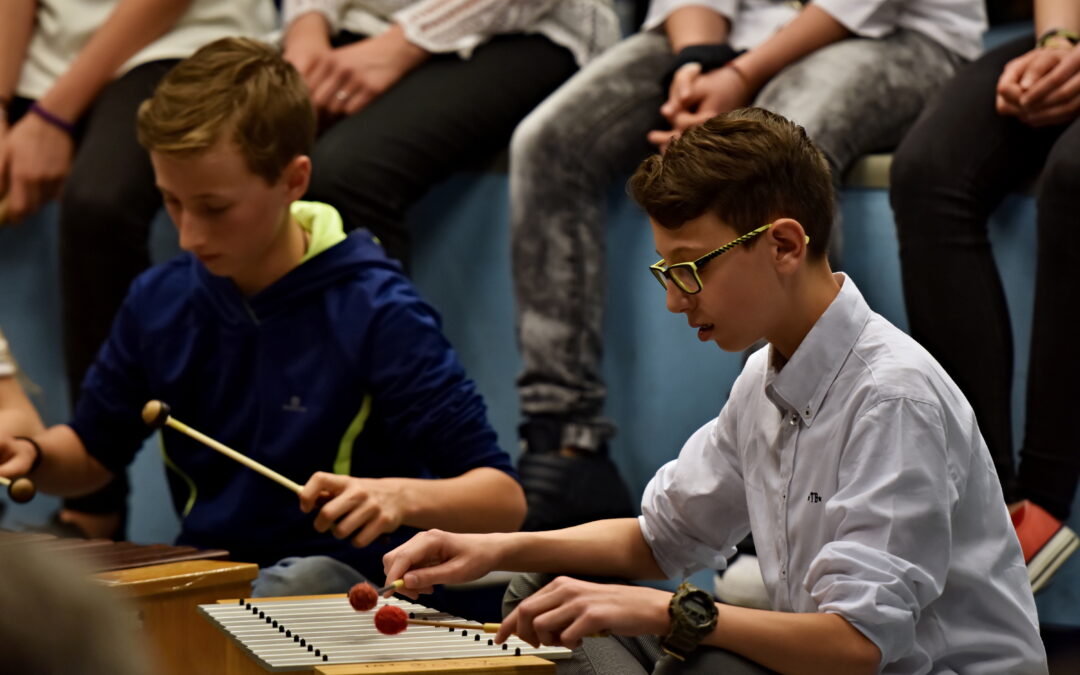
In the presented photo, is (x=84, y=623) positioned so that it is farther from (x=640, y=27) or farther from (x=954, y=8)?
(x=640, y=27)

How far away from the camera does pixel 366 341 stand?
2246mm

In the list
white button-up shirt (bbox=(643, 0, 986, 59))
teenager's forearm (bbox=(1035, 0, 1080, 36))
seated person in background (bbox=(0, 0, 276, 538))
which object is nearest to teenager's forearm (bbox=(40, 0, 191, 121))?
seated person in background (bbox=(0, 0, 276, 538))

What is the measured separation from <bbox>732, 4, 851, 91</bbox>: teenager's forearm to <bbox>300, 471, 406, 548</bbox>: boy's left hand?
1.09m

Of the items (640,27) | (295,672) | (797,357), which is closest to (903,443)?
(797,357)

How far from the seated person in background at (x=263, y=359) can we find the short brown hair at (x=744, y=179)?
65cm

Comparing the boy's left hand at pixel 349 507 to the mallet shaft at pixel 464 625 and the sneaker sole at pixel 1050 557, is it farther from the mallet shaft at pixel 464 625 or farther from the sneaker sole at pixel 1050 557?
the sneaker sole at pixel 1050 557

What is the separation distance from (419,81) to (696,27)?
1.71ft

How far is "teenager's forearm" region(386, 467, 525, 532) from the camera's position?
2076mm

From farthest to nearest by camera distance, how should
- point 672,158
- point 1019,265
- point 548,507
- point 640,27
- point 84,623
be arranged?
1. point 640,27
2. point 548,507
3. point 1019,265
4. point 672,158
5. point 84,623

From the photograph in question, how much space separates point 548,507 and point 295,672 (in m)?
1.15

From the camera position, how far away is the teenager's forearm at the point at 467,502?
2076 millimetres

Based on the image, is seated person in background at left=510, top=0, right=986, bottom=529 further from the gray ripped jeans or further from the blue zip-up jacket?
the blue zip-up jacket

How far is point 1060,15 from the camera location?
2443 mm

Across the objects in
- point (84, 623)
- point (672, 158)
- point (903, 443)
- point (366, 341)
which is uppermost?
point (84, 623)
